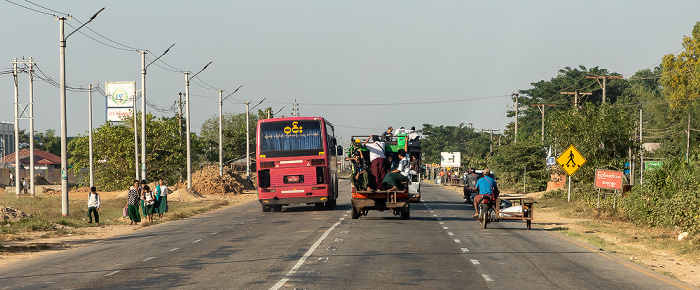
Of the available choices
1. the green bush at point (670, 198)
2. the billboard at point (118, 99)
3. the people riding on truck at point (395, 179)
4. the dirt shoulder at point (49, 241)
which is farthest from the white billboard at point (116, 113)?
the green bush at point (670, 198)

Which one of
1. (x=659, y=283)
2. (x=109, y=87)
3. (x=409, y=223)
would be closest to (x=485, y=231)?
(x=409, y=223)

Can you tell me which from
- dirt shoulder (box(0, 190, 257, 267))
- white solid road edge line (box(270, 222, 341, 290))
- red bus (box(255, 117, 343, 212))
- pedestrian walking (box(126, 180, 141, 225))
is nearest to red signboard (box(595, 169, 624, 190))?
red bus (box(255, 117, 343, 212))

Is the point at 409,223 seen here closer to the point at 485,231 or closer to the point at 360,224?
the point at 360,224

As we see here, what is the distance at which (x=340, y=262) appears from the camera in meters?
14.3

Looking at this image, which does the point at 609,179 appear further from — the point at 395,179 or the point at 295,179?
the point at 295,179

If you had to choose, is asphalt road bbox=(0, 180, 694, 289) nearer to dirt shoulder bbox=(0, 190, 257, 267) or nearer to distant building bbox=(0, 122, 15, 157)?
dirt shoulder bbox=(0, 190, 257, 267)

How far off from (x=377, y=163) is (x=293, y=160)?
20.8ft

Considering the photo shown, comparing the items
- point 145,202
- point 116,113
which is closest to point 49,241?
point 145,202

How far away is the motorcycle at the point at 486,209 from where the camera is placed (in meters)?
22.0

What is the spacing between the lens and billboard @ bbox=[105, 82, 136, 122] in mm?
74250

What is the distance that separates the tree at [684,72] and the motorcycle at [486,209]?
47180 millimetres

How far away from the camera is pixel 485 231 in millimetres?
21938

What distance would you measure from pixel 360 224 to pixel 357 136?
753cm

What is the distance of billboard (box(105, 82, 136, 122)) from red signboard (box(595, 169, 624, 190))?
55286 mm
